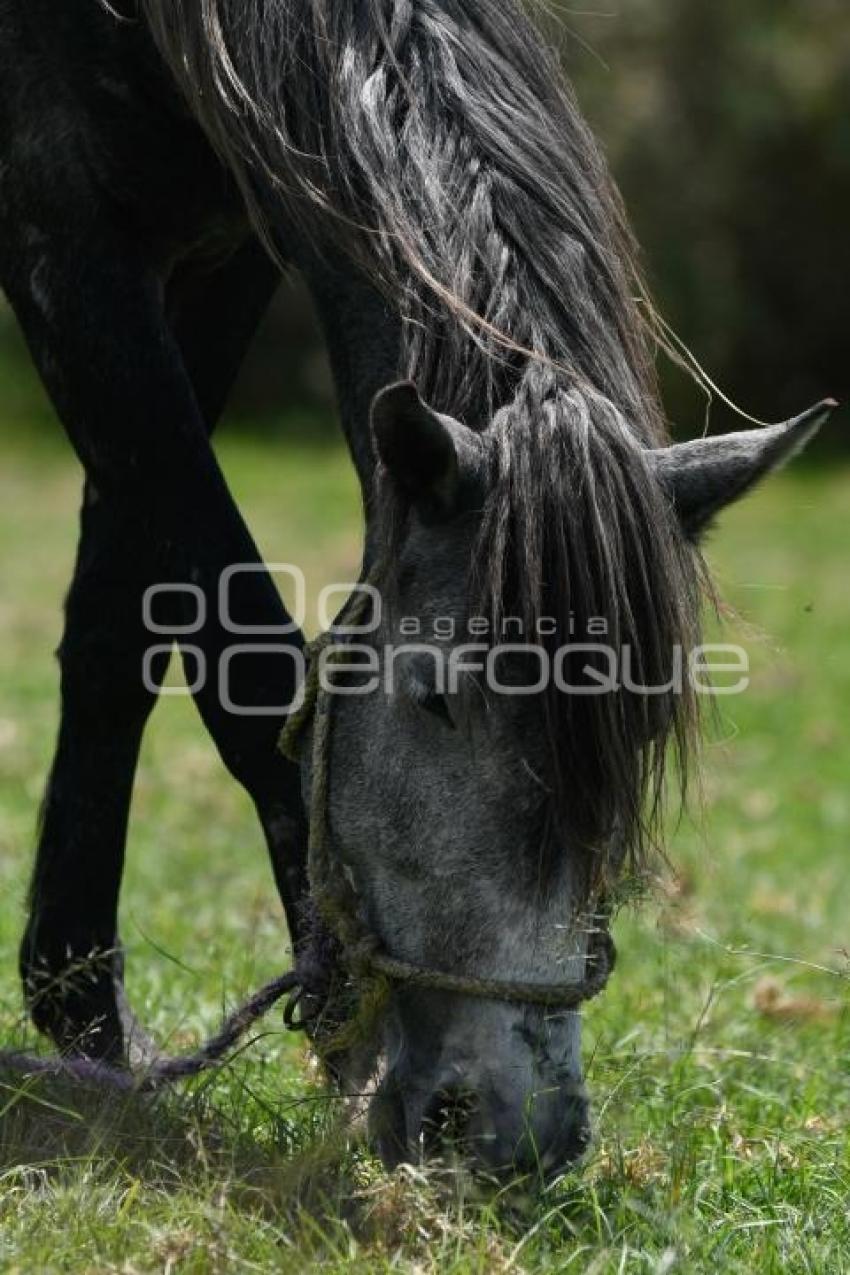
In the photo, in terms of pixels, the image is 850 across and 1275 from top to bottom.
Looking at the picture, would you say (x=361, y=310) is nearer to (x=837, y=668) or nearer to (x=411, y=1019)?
(x=411, y=1019)

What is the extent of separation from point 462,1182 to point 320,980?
43cm

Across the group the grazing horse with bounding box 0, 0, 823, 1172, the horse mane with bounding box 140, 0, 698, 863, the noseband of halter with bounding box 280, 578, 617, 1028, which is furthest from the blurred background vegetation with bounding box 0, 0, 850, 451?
the noseband of halter with bounding box 280, 578, 617, 1028

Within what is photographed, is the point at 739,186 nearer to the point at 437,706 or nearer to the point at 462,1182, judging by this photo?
the point at 437,706

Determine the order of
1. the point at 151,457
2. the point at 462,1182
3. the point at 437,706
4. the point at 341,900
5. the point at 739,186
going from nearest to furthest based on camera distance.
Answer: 1. the point at 462,1182
2. the point at 437,706
3. the point at 341,900
4. the point at 151,457
5. the point at 739,186

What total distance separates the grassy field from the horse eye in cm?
41

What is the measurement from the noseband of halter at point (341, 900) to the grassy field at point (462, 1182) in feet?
0.57

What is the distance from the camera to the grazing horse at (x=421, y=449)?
2240mm

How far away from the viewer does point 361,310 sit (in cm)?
256

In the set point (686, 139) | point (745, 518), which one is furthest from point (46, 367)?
point (686, 139)

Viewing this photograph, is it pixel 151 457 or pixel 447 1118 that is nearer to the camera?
Answer: pixel 447 1118

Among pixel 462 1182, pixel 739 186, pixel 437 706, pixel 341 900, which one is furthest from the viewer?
pixel 739 186

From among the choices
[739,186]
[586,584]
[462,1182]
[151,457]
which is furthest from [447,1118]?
[739,186]

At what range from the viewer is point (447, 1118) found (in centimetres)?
226

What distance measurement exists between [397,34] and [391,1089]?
1480 mm
